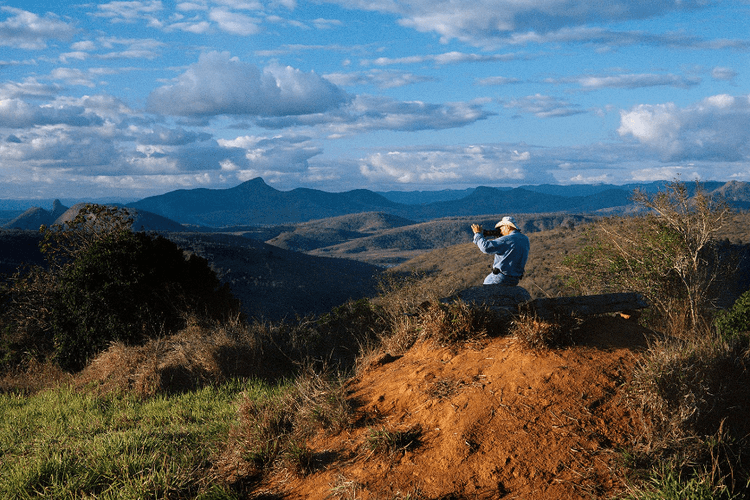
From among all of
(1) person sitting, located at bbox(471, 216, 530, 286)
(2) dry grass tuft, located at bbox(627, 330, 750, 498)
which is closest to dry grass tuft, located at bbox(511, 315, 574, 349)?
(2) dry grass tuft, located at bbox(627, 330, 750, 498)

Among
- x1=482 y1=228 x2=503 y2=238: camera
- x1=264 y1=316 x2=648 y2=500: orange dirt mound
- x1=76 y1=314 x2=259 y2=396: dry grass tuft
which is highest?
x1=482 y1=228 x2=503 y2=238: camera

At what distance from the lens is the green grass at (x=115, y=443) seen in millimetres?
4148

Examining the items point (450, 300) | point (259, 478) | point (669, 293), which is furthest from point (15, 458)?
point (669, 293)

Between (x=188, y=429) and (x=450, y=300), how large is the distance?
3.25 meters

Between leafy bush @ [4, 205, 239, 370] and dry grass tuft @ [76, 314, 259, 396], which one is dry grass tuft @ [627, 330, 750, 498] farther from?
leafy bush @ [4, 205, 239, 370]

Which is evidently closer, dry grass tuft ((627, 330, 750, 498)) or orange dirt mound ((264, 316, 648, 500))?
dry grass tuft ((627, 330, 750, 498))

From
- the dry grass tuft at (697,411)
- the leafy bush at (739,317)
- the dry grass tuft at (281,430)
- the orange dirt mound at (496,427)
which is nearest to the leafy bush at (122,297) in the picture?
the dry grass tuft at (281,430)

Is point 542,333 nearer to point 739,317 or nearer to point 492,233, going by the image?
point 492,233

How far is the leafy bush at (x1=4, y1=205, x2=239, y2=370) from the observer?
33.8 ft

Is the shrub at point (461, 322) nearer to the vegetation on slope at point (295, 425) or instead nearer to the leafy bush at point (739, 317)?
the vegetation on slope at point (295, 425)

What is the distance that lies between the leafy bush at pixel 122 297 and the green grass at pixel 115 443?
2352 millimetres

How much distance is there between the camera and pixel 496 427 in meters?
4.14

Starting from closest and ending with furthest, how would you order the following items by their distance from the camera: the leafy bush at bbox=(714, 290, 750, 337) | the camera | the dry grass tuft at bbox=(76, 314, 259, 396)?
the camera < the dry grass tuft at bbox=(76, 314, 259, 396) < the leafy bush at bbox=(714, 290, 750, 337)

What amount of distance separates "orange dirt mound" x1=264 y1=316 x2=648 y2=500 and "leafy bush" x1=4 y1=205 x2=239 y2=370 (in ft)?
21.8
